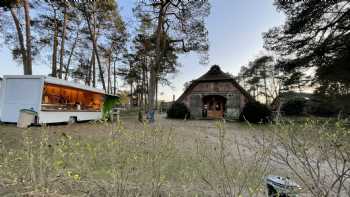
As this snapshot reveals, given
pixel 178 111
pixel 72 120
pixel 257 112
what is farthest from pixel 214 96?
pixel 72 120

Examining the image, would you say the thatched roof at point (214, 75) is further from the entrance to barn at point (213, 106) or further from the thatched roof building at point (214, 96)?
the entrance to barn at point (213, 106)

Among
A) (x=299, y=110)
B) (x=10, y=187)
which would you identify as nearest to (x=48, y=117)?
(x=10, y=187)

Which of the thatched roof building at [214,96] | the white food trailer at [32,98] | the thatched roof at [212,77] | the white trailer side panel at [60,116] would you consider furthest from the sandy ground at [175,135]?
the thatched roof at [212,77]

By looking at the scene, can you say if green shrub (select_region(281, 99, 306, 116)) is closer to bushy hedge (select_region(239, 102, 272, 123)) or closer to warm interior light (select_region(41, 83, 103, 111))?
bushy hedge (select_region(239, 102, 272, 123))

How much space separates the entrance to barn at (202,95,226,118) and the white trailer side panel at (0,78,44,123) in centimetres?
1495

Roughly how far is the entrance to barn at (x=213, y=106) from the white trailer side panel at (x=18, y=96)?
14954 mm

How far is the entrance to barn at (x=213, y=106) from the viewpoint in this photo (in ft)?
68.0

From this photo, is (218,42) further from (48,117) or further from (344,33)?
(48,117)

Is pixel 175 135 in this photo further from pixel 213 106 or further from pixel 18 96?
pixel 213 106

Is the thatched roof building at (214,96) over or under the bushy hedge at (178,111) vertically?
over

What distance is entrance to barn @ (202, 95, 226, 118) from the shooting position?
20734mm

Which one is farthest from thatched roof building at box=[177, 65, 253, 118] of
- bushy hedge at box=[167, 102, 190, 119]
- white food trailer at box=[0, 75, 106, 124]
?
white food trailer at box=[0, 75, 106, 124]

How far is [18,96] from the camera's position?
8578 millimetres

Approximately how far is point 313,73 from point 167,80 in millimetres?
14706
